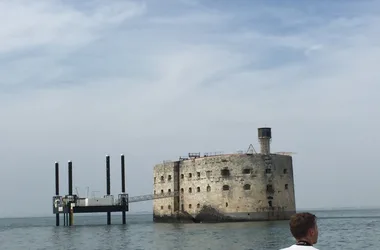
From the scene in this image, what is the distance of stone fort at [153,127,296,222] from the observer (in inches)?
1886

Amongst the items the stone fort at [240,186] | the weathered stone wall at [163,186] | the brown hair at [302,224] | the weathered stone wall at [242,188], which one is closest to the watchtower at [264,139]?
the stone fort at [240,186]

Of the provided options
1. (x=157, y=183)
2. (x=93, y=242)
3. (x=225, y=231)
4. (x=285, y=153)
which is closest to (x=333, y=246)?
(x=225, y=231)

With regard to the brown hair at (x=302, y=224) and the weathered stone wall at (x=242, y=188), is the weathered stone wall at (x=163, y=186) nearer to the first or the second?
the weathered stone wall at (x=242, y=188)

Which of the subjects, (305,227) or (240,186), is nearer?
(305,227)

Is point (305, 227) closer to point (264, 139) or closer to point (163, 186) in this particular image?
point (264, 139)

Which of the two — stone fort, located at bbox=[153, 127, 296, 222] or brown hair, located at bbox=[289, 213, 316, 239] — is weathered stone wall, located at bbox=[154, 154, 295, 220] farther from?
brown hair, located at bbox=[289, 213, 316, 239]

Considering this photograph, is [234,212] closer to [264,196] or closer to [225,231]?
[264,196]

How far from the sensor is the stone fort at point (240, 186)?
47906mm

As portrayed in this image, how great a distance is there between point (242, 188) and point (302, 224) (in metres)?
43.6

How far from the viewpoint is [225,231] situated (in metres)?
37.8

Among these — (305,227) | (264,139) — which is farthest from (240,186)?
(305,227)

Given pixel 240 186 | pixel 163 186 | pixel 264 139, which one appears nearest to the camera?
pixel 240 186

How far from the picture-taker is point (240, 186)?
157 ft

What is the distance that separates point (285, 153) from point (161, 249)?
24.7 m
